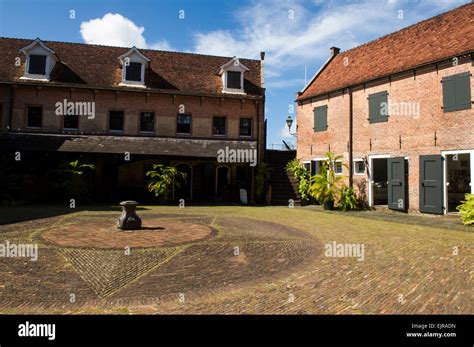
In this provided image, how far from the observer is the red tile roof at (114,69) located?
63.4 ft

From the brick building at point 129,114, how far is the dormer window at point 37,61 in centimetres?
5

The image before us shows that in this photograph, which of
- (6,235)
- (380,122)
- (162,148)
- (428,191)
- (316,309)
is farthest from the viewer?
(162,148)

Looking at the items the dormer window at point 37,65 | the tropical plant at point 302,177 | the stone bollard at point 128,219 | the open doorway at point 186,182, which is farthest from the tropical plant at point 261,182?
the dormer window at point 37,65

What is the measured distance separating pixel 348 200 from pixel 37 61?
1938 centimetres

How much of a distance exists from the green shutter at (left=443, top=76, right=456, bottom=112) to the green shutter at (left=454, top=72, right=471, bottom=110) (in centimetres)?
11

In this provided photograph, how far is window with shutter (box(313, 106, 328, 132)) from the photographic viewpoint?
18766 millimetres

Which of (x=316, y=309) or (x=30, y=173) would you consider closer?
(x=316, y=309)

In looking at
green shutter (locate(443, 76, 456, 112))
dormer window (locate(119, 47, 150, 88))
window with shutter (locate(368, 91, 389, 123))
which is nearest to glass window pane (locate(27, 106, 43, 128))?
dormer window (locate(119, 47, 150, 88))

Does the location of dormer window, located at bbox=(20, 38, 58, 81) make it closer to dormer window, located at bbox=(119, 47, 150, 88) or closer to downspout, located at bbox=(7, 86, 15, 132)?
downspout, located at bbox=(7, 86, 15, 132)

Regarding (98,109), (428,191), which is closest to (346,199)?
(428,191)

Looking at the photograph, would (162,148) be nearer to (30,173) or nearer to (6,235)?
(30,173)

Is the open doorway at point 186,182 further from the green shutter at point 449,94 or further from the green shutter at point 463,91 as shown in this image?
the green shutter at point 463,91
